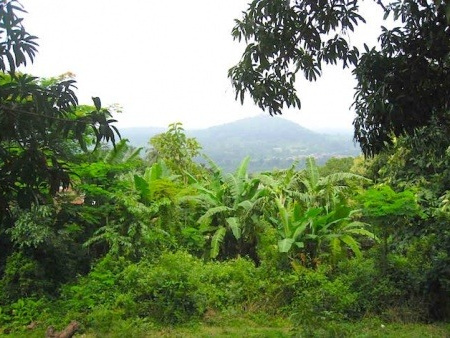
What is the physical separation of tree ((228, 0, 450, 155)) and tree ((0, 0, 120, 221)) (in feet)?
4.83

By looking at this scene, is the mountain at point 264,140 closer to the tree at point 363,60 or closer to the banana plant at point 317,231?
the banana plant at point 317,231

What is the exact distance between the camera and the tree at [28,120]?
2.17 m

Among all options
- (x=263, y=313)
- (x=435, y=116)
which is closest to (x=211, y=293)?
(x=263, y=313)

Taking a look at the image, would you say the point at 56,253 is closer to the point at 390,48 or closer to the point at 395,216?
the point at 395,216

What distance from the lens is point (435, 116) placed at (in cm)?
368

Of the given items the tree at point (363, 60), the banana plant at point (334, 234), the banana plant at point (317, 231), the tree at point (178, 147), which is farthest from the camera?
the tree at point (178, 147)

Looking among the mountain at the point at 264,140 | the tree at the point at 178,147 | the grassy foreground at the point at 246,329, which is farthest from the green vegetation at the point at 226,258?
the mountain at the point at 264,140

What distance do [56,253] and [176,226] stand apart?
226cm

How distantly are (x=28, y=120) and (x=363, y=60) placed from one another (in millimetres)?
2385

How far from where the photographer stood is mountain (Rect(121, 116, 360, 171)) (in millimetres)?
94812

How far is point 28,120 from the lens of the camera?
221 centimetres

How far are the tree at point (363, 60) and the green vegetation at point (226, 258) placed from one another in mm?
757

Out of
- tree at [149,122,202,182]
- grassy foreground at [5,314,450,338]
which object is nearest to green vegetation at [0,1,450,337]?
grassy foreground at [5,314,450,338]

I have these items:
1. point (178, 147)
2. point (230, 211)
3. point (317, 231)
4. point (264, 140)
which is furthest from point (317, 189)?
point (264, 140)
